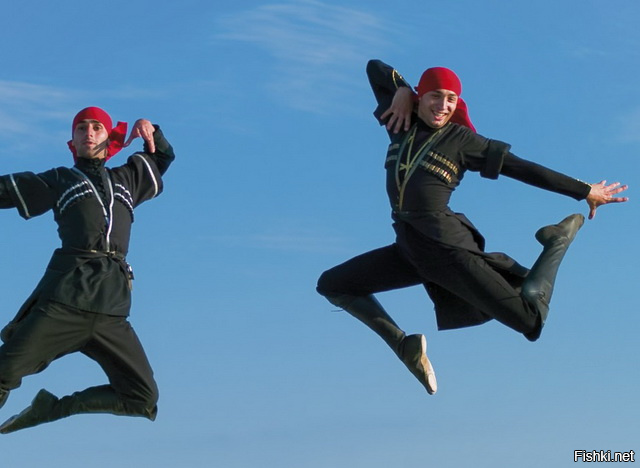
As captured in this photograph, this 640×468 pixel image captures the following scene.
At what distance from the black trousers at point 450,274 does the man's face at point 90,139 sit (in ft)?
8.20

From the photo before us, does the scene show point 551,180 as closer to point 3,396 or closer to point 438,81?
point 438,81

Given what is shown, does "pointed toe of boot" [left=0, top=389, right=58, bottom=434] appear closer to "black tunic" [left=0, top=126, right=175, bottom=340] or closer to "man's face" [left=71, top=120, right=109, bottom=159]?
"black tunic" [left=0, top=126, right=175, bottom=340]

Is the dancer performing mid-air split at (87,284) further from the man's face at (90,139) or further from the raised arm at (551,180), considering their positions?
the raised arm at (551,180)

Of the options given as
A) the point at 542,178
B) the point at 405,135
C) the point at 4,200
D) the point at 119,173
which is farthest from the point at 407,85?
the point at 4,200

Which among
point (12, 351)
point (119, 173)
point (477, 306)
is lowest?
point (12, 351)

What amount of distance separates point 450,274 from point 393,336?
861 mm

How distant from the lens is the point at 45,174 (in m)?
12.1

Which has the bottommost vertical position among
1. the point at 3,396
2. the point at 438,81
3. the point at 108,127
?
the point at 3,396

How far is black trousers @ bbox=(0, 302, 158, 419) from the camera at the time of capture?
11562 mm

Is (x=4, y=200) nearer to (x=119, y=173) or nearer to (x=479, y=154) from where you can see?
(x=119, y=173)

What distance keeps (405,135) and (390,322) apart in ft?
5.48

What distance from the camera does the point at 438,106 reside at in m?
12.0

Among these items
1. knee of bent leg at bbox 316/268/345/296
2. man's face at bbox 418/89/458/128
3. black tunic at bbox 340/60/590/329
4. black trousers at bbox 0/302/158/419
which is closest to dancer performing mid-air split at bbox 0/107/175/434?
black trousers at bbox 0/302/158/419

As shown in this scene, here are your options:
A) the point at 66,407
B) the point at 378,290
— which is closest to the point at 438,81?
the point at 378,290
